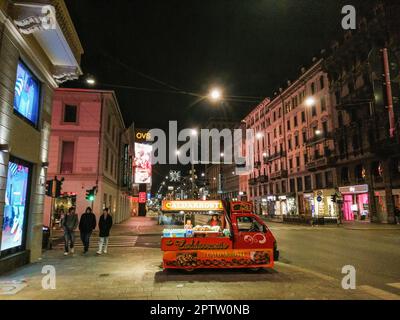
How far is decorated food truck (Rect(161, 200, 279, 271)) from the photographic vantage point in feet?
29.8

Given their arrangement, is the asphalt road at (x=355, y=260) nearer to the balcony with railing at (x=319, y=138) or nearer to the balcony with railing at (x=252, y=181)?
the balcony with railing at (x=319, y=138)

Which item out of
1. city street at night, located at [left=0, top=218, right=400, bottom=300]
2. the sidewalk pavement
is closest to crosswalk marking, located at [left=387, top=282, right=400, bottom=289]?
city street at night, located at [left=0, top=218, right=400, bottom=300]

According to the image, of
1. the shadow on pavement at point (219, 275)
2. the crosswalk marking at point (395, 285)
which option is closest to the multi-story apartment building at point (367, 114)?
the crosswalk marking at point (395, 285)

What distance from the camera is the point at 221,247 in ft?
30.2

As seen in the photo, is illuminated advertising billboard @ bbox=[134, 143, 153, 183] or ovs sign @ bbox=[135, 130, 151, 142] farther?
ovs sign @ bbox=[135, 130, 151, 142]

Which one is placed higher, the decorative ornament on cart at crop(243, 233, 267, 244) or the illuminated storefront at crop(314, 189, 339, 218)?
the illuminated storefront at crop(314, 189, 339, 218)

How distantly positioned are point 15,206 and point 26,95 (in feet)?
11.8

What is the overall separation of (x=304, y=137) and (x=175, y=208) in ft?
133

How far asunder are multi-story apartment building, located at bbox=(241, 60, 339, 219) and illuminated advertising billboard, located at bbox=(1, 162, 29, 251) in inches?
1117

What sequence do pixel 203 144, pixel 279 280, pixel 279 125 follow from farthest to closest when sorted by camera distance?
pixel 203 144 < pixel 279 125 < pixel 279 280

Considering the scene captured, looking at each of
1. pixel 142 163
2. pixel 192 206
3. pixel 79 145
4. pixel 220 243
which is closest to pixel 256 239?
pixel 220 243

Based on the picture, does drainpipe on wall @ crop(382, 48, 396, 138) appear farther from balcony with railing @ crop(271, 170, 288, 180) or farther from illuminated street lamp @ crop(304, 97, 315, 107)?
balcony with railing @ crop(271, 170, 288, 180)
